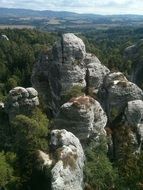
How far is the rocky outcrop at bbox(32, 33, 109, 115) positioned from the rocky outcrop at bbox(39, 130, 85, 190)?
21076 mm

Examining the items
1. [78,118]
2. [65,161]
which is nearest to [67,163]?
[65,161]

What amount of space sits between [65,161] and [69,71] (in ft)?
84.8

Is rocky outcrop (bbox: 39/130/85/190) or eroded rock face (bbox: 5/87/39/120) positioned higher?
rocky outcrop (bbox: 39/130/85/190)

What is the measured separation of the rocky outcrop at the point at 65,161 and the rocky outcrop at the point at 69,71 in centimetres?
2108

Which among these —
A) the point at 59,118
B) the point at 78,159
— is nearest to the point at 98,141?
the point at 59,118

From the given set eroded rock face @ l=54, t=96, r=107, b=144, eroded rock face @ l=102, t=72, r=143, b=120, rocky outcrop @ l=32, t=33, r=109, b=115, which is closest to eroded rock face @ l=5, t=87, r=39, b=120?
rocky outcrop @ l=32, t=33, r=109, b=115

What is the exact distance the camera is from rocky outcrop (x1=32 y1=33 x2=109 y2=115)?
216 ft

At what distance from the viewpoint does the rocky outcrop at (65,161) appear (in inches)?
1586

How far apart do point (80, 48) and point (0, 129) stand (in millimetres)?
16898

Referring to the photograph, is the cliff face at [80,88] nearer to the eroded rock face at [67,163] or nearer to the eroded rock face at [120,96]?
the eroded rock face at [120,96]

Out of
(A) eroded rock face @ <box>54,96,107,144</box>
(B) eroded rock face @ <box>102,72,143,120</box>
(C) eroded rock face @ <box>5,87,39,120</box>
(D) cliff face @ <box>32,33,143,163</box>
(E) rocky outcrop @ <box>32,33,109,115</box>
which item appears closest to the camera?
(A) eroded rock face @ <box>54,96,107,144</box>

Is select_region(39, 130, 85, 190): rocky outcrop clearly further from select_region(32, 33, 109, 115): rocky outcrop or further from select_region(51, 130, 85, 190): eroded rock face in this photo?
select_region(32, 33, 109, 115): rocky outcrop

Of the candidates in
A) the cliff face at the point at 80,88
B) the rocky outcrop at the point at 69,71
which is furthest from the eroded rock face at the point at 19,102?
the rocky outcrop at the point at 69,71

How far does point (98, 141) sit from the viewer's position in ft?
168
